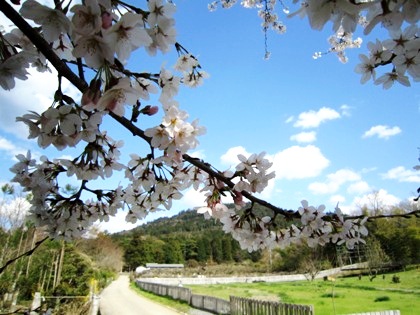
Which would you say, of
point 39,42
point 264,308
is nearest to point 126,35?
point 39,42

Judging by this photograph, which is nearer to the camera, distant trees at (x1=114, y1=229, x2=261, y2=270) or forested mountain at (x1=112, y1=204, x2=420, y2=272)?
forested mountain at (x1=112, y1=204, x2=420, y2=272)

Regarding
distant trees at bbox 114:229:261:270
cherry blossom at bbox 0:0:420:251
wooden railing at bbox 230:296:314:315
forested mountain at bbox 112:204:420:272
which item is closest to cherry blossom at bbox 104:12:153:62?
cherry blossom at bbox 0:0:420:251

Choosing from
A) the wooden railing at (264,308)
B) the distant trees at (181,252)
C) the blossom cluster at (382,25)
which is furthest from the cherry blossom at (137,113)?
the distant trees at (181,252)

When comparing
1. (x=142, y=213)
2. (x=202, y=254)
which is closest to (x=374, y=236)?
(x=142, y=213)

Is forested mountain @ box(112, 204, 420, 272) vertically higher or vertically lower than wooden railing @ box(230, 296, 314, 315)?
higher

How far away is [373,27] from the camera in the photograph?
2.46 ft

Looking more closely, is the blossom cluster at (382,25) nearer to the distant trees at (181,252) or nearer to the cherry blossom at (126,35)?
the cherry blossom at (126,35)

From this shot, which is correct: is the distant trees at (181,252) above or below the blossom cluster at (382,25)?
above

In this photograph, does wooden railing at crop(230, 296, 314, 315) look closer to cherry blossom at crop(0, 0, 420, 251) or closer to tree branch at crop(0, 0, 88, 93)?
cherry blossom at crop(0, 0, 420, 251)

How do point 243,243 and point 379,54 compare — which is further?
point 243,243

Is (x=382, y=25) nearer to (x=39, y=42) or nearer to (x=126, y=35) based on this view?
(x=126, y=35)

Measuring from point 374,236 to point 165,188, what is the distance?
4174cm

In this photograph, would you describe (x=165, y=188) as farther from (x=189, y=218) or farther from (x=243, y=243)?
(x=189, y=218)

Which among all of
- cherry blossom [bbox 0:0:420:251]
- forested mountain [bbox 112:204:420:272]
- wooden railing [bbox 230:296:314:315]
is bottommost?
wooden railing [bbox 230:296:314:315]
